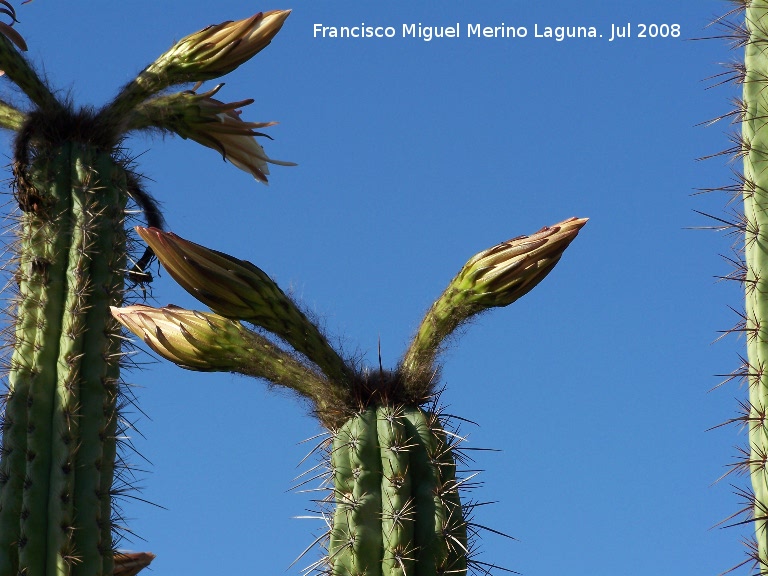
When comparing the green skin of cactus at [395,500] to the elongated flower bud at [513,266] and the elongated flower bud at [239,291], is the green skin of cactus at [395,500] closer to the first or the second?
the elongated flower bud at [239,291]

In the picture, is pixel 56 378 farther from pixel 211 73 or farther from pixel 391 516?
pixel 391 516

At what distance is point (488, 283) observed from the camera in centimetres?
374

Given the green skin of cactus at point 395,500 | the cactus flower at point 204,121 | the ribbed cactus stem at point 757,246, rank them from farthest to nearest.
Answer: the cactus flower at point 204,121 < the green skin of cactus at point 395,500 < the ribbed cactus stem at point 757,246

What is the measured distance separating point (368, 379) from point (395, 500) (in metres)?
0.41

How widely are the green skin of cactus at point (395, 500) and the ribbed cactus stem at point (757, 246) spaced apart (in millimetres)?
798

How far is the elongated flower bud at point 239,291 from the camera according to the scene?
12.0ft

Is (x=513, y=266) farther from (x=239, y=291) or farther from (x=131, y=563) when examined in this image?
(x=131, y=563)

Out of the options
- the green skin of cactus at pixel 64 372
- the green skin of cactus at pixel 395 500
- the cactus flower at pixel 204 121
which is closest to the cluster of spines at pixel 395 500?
the green skin of cactus at pixel 395 500

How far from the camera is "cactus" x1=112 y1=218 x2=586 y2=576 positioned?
3.55 metres

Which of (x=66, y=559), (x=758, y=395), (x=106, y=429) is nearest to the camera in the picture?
(x=758, y=395)

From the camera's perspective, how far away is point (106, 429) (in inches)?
186

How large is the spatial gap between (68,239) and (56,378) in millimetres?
550

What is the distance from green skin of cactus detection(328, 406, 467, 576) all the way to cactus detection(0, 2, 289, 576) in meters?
1.29

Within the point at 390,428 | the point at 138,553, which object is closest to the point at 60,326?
the point at 138,553
